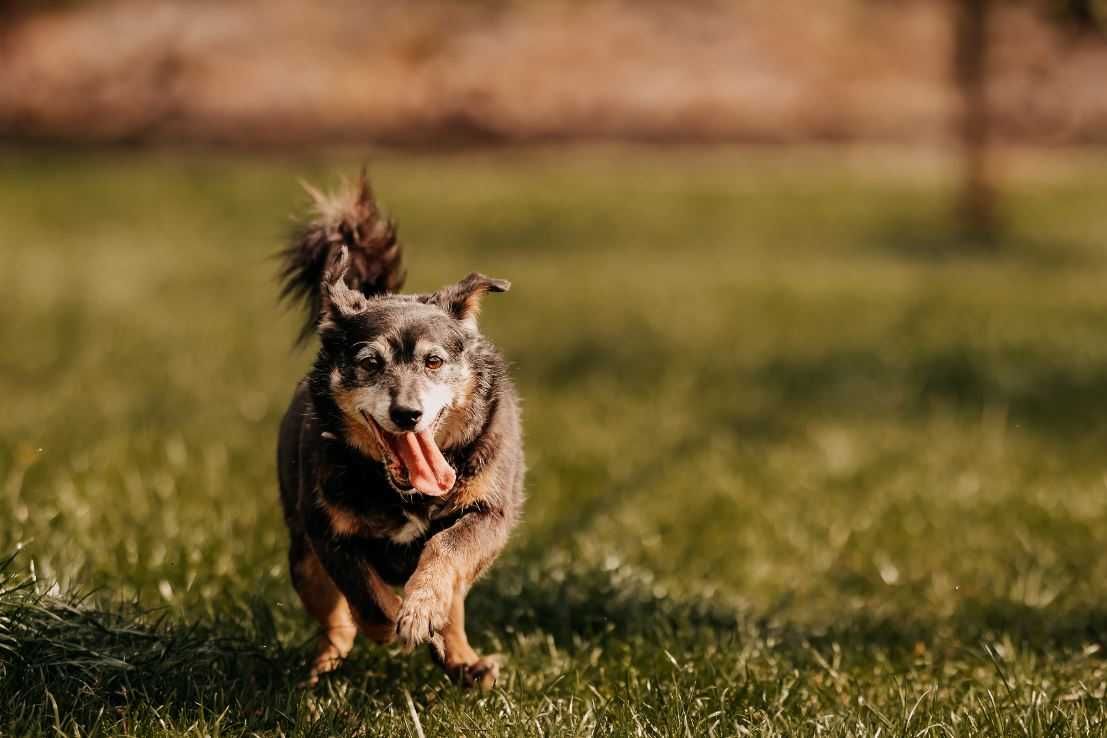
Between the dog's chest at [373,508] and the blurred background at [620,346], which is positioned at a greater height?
the dog's chest at [373,508]

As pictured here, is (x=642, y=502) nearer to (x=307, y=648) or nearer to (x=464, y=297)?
(x=307, y=648)

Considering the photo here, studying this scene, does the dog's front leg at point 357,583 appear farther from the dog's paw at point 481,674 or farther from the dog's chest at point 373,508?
the dog's paw at point 481,674

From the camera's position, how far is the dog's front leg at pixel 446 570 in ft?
10.8

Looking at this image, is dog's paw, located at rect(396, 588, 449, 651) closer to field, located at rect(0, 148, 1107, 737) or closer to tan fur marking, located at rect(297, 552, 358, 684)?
field, located at rect(0, 148, 1107, 737)

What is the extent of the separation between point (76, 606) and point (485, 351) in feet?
4.17

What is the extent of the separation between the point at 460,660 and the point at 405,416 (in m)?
0.85

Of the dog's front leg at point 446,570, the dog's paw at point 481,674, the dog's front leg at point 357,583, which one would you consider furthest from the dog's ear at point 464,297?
the dog's paw at point 481,674

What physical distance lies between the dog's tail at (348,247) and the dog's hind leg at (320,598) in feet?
2.18

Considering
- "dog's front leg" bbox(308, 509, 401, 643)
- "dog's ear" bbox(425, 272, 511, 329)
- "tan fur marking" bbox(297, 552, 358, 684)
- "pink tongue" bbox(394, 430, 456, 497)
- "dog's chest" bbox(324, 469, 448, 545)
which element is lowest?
"tan fur marking" bbox(297, 552, 358, 684)

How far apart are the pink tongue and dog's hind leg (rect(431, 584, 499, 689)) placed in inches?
17.1

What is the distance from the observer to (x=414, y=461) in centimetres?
337

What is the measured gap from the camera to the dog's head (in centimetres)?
334

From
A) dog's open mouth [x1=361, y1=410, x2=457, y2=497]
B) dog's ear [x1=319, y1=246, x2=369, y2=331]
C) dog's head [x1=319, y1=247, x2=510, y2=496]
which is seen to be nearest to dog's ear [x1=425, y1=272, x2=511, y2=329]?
dog's head [x1=319, y1=247, x2=510, y2=496]

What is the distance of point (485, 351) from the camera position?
3688 millimetres
